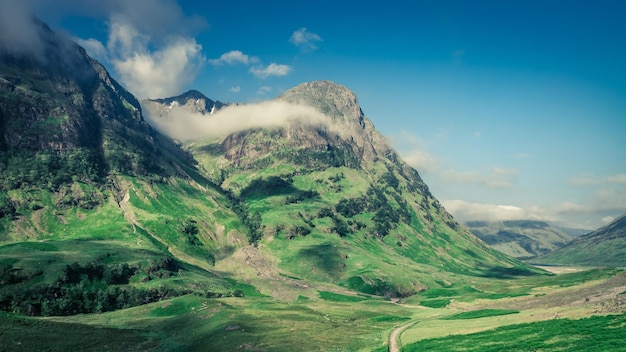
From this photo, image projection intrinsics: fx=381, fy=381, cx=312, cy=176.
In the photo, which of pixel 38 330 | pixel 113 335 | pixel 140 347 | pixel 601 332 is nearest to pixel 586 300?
pixel 601 332

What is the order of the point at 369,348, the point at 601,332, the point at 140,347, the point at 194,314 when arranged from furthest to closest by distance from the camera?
the point at 194,314
the point at 140,347
the point at 369,348
the point at 601,332

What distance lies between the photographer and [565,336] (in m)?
64.0

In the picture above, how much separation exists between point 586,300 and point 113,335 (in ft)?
415

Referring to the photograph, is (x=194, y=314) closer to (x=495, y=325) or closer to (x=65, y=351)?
(x=65, y=351)

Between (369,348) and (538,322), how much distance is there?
3685 cm

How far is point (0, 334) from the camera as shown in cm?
8119

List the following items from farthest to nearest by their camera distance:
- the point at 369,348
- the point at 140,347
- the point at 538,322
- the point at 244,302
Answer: the point at 244,302
the point at 140,347
the point at 369,348
the point at 538,322

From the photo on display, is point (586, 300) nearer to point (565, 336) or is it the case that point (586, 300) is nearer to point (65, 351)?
point (565, 336)

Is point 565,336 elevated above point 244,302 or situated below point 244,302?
above

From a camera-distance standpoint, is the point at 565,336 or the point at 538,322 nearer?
the point at 565,336

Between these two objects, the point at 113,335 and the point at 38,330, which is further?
the point at 113,335

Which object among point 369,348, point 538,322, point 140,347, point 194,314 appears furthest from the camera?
point 194,314

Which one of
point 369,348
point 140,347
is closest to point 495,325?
point 369,348

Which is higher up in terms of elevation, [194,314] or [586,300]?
[586,300]
